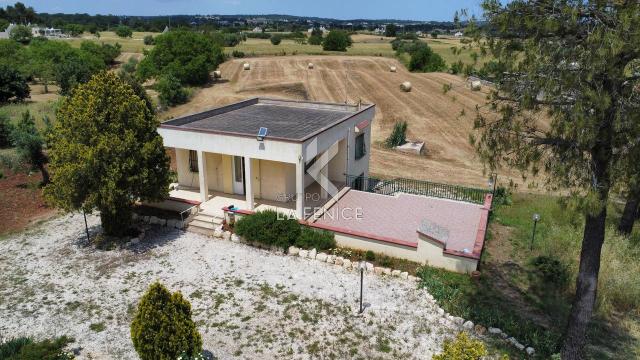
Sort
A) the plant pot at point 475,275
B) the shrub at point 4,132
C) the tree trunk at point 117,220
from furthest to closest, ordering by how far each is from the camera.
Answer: the shrub at point 4,132, the tree trunk at point 117,220, the plant pot at point 475,275

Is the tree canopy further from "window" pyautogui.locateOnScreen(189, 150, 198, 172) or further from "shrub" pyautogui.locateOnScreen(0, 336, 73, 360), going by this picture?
"shrub" pyautogui.locateOnScreen(0, 336, 73, 360)

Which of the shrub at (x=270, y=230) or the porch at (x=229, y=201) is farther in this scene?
the porch at (x=229, y=201)

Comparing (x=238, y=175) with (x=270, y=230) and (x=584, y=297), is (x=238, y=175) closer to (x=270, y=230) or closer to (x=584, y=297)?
(x=270, y=230)

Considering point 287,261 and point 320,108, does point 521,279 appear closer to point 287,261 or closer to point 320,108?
point 287,261

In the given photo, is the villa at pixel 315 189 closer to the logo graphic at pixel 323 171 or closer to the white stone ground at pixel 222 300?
the logo graphic at pixel 323 171

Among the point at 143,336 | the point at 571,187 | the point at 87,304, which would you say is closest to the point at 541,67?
the point at 571,187

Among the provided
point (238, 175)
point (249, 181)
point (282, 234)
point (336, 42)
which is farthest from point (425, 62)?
point (282, 234)

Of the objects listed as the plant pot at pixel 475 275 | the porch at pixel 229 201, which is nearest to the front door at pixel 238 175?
the porch at pixel 229 201
